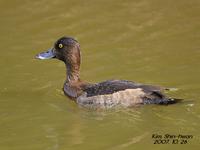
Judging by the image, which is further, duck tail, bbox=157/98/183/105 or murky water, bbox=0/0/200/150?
duck tail, bbox=157/98/183/105

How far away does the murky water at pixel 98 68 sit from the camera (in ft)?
32.9

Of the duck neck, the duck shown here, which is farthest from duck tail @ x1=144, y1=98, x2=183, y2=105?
the duck neck

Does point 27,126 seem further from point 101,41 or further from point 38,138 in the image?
point 101,41

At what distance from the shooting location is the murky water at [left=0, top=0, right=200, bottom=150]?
32.9 feet

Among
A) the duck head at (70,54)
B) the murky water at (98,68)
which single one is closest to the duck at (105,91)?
the duck head at (70,54)

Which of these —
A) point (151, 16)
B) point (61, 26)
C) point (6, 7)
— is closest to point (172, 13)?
point (151, 16)

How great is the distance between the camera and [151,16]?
15.5 meters

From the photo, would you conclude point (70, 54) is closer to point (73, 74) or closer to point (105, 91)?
point (73, 74)

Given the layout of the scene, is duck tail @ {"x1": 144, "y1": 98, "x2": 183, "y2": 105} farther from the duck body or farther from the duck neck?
the duck neck

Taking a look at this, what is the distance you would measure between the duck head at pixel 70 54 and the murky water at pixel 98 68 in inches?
15.7

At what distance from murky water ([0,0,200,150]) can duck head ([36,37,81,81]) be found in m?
0.40

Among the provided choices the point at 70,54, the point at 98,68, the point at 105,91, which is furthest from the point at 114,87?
the point at 98,68

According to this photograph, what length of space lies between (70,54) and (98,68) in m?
0.89

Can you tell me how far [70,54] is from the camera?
40.4ft
